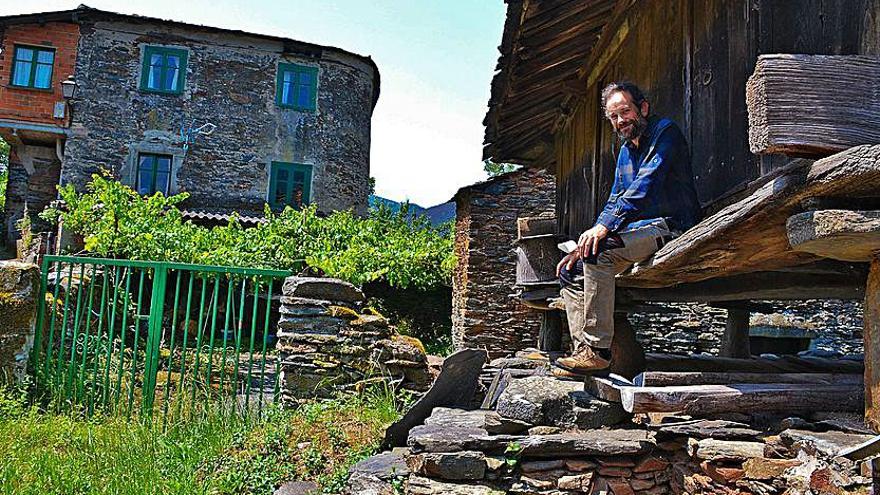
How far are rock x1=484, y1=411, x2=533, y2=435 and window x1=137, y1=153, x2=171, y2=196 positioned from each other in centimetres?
1561

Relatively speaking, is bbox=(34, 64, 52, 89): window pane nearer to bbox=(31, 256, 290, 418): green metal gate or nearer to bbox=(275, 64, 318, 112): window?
bbox=(275, 64, 318, 112): window

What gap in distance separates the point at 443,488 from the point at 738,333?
3.42 m

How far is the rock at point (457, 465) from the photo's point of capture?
416cm

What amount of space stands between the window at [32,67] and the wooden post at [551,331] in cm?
1581

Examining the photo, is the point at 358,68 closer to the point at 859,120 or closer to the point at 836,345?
the point at 836,345

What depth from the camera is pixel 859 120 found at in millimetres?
2398

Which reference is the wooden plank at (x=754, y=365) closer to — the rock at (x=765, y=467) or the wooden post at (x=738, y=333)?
the wooden post at (x=738, y=333)

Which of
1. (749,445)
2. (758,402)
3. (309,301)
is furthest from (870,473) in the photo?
(309,301)

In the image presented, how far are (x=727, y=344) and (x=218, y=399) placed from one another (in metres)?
4.88

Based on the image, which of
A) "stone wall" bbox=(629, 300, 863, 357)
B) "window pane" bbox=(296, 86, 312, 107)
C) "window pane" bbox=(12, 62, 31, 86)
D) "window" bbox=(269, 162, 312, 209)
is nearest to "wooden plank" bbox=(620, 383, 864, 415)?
"stone wall" bbox=(629, 300, 863, 357)

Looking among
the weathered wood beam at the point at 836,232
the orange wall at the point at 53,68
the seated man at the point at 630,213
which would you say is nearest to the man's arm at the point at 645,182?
the seated man at the point at 630,213

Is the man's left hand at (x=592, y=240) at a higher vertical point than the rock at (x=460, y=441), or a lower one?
higher

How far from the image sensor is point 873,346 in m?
2.74

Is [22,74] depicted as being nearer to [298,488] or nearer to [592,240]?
[298,488]
